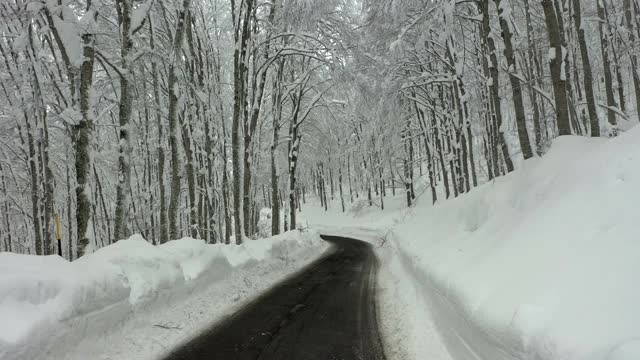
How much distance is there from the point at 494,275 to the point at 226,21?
2191 cm

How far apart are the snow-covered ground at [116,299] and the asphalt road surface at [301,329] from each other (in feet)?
1.71

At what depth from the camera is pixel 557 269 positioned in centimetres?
436

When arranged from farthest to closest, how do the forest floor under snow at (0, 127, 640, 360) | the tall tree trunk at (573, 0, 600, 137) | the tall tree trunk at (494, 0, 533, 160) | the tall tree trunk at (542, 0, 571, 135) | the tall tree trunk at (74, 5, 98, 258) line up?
1. the tall tree trunk at (573, 0, 600, 137)
2. the tall tree trunk at (494, 0, 533, 160)
3. the tall tree trunk at (74, 5, 98, 258)
4. the tall tree trunk at (542, 0, 571, 135)
5. the forest floor under snow at (0, 127, 640, 360)

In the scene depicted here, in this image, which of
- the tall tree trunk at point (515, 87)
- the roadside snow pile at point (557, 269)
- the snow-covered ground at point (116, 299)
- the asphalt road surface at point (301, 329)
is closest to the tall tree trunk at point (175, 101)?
the snow-covered ground at point (116, 299)

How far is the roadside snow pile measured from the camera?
10.7ft

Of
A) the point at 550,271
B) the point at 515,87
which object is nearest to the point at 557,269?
the point at 550,271

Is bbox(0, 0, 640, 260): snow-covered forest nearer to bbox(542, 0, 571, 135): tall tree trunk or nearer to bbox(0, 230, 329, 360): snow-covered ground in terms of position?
bbox(542, 0, 571, 135): tall tree trunk

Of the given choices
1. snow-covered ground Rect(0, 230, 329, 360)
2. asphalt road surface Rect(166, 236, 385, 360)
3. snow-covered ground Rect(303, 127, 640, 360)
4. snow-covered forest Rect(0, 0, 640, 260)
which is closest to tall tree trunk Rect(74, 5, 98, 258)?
snow-covered forest Rect(0, 0, 640, 260)

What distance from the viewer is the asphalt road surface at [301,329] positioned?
5898 mm

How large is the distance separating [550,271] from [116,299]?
19.3 feet

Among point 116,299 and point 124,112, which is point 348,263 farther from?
point 116,299

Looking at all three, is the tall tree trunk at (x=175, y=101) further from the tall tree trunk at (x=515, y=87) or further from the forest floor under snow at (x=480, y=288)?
the tall tree trunk at (x=515, y=87)

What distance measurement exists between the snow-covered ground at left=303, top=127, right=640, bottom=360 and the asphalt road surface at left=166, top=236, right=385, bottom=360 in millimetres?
540

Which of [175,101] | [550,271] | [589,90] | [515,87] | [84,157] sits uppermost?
[175,101]
